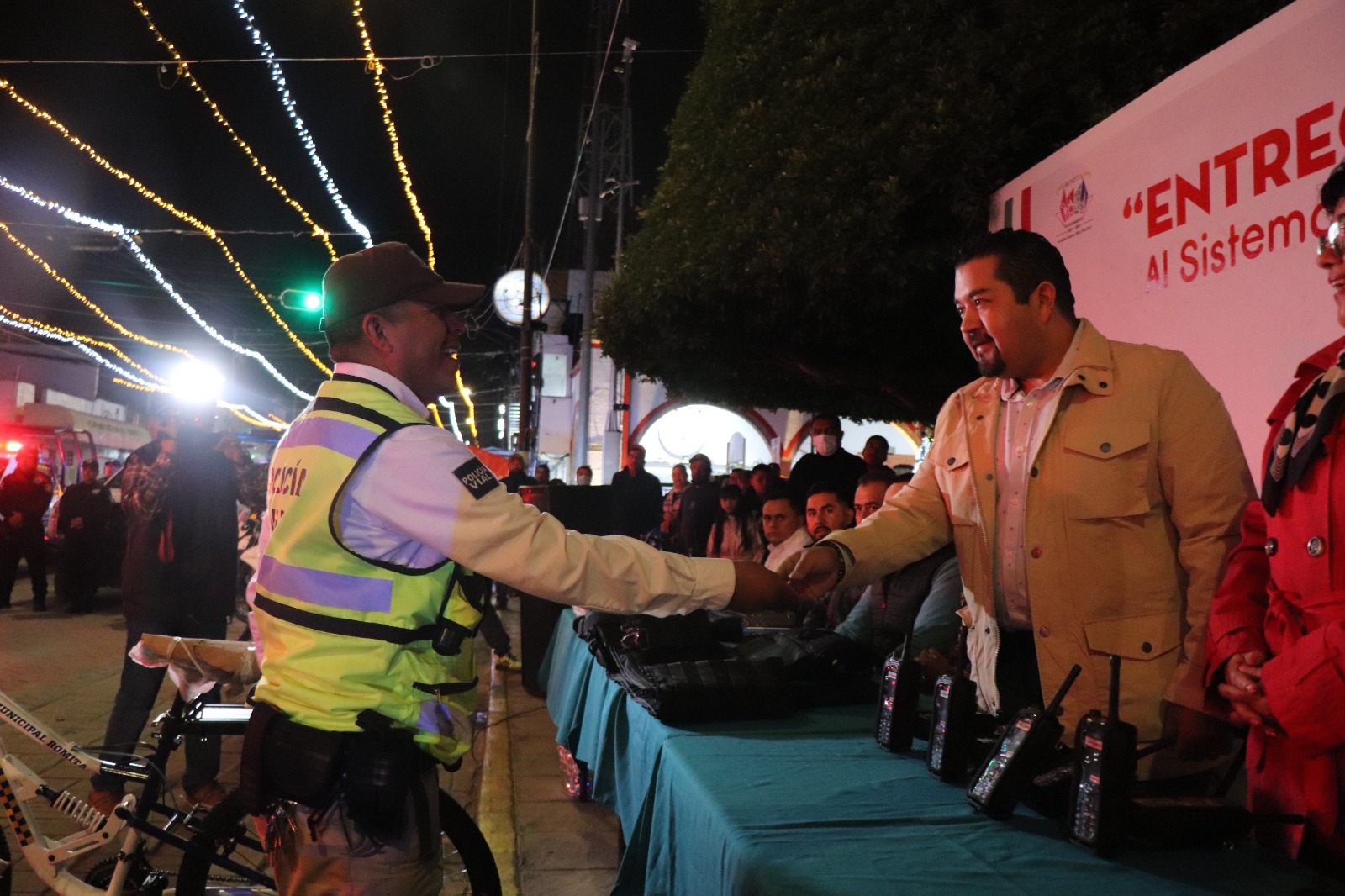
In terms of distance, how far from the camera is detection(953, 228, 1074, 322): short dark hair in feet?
8.44

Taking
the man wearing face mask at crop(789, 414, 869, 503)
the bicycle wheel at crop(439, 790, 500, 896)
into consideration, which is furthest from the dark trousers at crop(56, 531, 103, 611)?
the bicycle wheel at crop(439, 790, 500, 896)

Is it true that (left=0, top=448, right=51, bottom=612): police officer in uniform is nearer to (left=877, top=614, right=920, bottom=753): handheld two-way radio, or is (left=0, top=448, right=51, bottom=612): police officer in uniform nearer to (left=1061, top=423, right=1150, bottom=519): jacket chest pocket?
(left=877, top=614, right=920, bottom=753): handheld two-way radio

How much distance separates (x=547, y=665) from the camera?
24.3ft

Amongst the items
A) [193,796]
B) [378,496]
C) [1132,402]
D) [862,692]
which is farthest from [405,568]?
[193,796]

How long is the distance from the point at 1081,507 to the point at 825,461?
6.27m

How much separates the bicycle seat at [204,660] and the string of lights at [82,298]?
1846cm

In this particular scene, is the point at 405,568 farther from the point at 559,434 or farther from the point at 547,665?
the point at 559,434

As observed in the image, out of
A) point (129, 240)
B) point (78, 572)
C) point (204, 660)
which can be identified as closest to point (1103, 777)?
point (204, 660)

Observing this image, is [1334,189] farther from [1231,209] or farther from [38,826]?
[38,826]

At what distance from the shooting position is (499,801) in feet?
18.4

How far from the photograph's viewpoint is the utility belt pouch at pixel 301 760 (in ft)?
6.89

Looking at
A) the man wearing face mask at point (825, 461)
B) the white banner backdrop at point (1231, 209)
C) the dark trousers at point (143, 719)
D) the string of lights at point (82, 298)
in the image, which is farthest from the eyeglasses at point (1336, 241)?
the string of lights at point (82, 298)

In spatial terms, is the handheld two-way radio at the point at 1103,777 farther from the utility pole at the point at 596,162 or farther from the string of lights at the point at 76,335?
the string of lights at the point at 76,335

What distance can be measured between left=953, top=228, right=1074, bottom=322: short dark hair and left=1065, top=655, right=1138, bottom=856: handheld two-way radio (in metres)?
1.10
